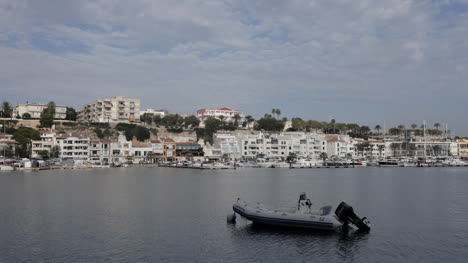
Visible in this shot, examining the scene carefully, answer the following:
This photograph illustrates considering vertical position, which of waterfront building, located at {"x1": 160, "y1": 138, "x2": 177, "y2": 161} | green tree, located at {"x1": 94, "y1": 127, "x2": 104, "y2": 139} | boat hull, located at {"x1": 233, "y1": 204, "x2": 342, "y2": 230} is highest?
Result: green tree, located at {"x1": 94, "y1": 127, "x2": 104, "y2": 139}

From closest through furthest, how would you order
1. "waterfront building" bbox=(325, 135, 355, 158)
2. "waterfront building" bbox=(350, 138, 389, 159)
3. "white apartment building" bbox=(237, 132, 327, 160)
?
1. "white apartment building" bbox=(237, 132, 327, 160)
2. "waterfront building" bbox=(325, 135, 355, 158)
3. "waterfront building" bbox=(350, 138, 389, 159)

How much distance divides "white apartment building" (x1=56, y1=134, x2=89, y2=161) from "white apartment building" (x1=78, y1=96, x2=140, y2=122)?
25.0 m

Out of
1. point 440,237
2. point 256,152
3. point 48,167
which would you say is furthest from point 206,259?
point 256,152

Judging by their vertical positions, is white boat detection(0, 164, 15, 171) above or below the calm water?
above

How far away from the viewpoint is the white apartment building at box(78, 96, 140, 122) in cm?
12675

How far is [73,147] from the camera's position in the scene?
3935 inches

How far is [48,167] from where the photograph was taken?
88.4 metres

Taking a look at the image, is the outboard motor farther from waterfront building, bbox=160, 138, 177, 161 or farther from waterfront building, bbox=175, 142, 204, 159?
waterfront building, bbox=175, 142, 204, 159

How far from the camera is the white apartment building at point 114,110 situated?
127 meters

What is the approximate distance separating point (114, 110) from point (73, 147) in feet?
94.3

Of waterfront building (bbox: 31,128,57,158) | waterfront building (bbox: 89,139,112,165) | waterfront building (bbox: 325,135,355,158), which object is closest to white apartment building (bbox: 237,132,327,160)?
waterfront building (bbox: 325,135,355,158)

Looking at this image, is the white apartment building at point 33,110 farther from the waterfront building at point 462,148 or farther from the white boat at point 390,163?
the waterfront building at point 462,148

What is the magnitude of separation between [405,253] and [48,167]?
8119 centimetres

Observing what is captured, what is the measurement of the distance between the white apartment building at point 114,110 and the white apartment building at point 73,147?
2501cm
